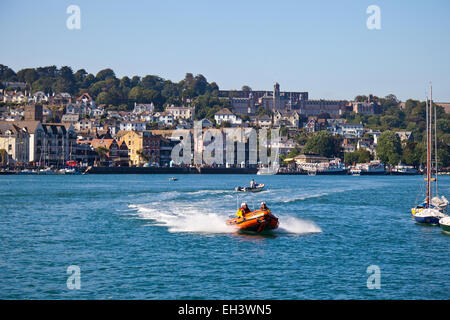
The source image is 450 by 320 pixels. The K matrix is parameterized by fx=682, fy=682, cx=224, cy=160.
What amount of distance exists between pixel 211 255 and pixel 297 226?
43.3 feet

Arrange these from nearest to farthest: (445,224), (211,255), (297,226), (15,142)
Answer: (211,255) → (445,224) → (297,226) → (15,142)

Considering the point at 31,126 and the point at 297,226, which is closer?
the point at 297,226

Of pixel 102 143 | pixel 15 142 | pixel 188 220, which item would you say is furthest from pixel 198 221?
pixel 102 143

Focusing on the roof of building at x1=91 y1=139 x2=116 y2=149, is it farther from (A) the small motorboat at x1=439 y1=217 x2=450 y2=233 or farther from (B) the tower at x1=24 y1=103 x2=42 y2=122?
(A) the small motorboat at x1=439 y1=217 x2=450 y2=233

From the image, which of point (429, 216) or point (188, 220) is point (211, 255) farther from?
point (429, 216)

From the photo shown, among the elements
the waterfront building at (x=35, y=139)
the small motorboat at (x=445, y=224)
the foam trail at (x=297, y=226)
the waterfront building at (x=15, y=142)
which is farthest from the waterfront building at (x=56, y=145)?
the small motorboat at (x=445, y=224)

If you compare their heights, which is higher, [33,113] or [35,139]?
[33,113]

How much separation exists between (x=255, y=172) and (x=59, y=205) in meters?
127

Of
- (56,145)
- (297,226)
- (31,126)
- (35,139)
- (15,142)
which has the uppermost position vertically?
(31,126)

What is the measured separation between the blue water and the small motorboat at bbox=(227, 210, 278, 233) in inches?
25.2

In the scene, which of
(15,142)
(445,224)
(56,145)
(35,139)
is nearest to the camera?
(445,224)

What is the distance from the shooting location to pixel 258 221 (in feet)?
132

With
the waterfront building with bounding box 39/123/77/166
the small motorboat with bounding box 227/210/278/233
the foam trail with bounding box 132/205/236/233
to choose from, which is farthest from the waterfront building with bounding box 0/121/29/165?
the small motorboat with bounding box 227/210/278/233

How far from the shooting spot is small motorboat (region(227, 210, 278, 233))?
40125mm
